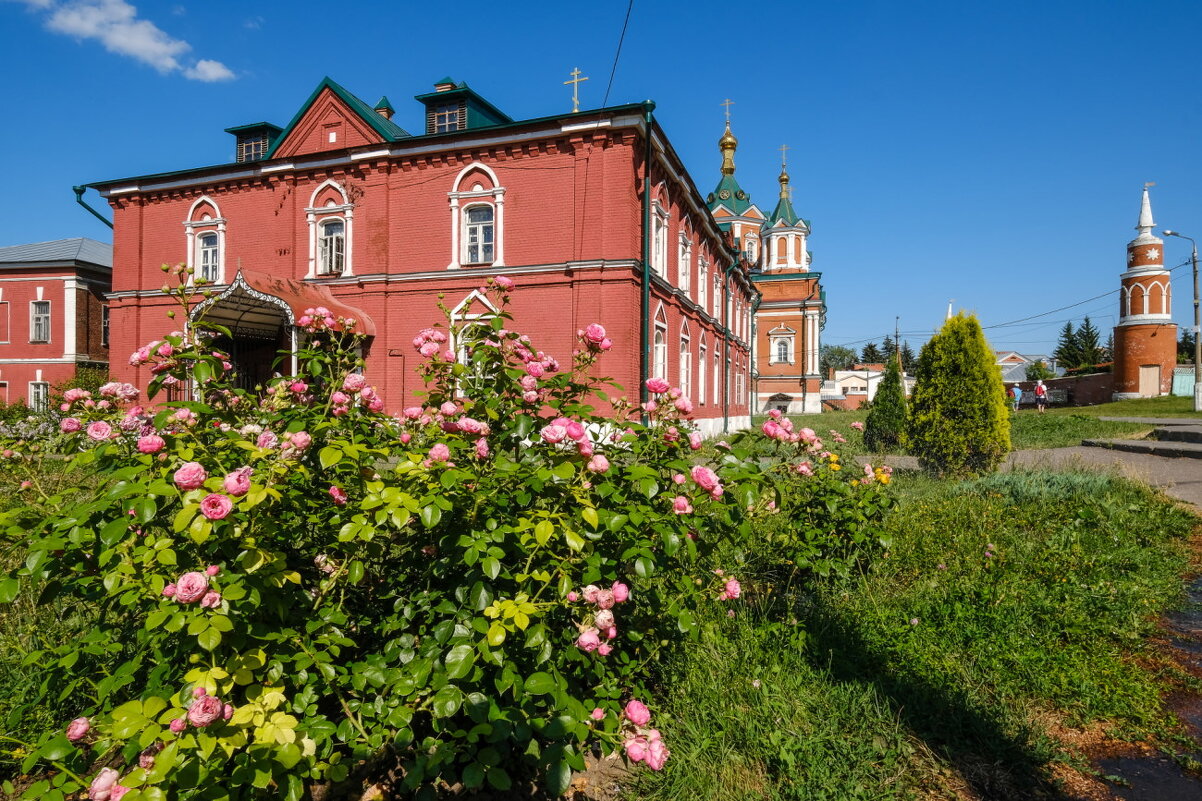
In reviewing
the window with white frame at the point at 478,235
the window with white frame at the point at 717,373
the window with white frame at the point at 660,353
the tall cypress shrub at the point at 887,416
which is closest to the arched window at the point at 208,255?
the window with white frame at the point at 478,235

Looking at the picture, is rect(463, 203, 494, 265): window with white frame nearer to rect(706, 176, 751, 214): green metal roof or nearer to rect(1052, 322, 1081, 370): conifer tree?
rect(706, 176, 751, 214): green metal roof

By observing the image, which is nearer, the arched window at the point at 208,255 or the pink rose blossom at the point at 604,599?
the pink rose blossom at the point at 604,599

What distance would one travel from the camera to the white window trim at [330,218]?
15.8 m

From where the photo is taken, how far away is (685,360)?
1827 centimetres

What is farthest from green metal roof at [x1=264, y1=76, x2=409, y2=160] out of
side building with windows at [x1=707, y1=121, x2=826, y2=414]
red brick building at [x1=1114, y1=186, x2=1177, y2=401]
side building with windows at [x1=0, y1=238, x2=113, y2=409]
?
red brick building at [x1=1114, y1=186, x2=1177, y2=401]

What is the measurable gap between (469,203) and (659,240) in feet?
15.4

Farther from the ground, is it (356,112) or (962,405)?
(356,112)

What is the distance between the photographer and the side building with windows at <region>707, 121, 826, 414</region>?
3934 cm

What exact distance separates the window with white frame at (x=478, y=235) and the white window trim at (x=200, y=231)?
7299 mm

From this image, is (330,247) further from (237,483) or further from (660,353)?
(237,483)

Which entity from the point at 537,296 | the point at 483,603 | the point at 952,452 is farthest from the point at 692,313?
the point at 483,603

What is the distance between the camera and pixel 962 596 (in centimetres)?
374

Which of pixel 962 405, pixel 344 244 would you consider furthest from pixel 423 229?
pixel 962 405

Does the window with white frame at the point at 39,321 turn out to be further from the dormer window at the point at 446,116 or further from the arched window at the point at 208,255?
the dormer window at the point at 446,116
